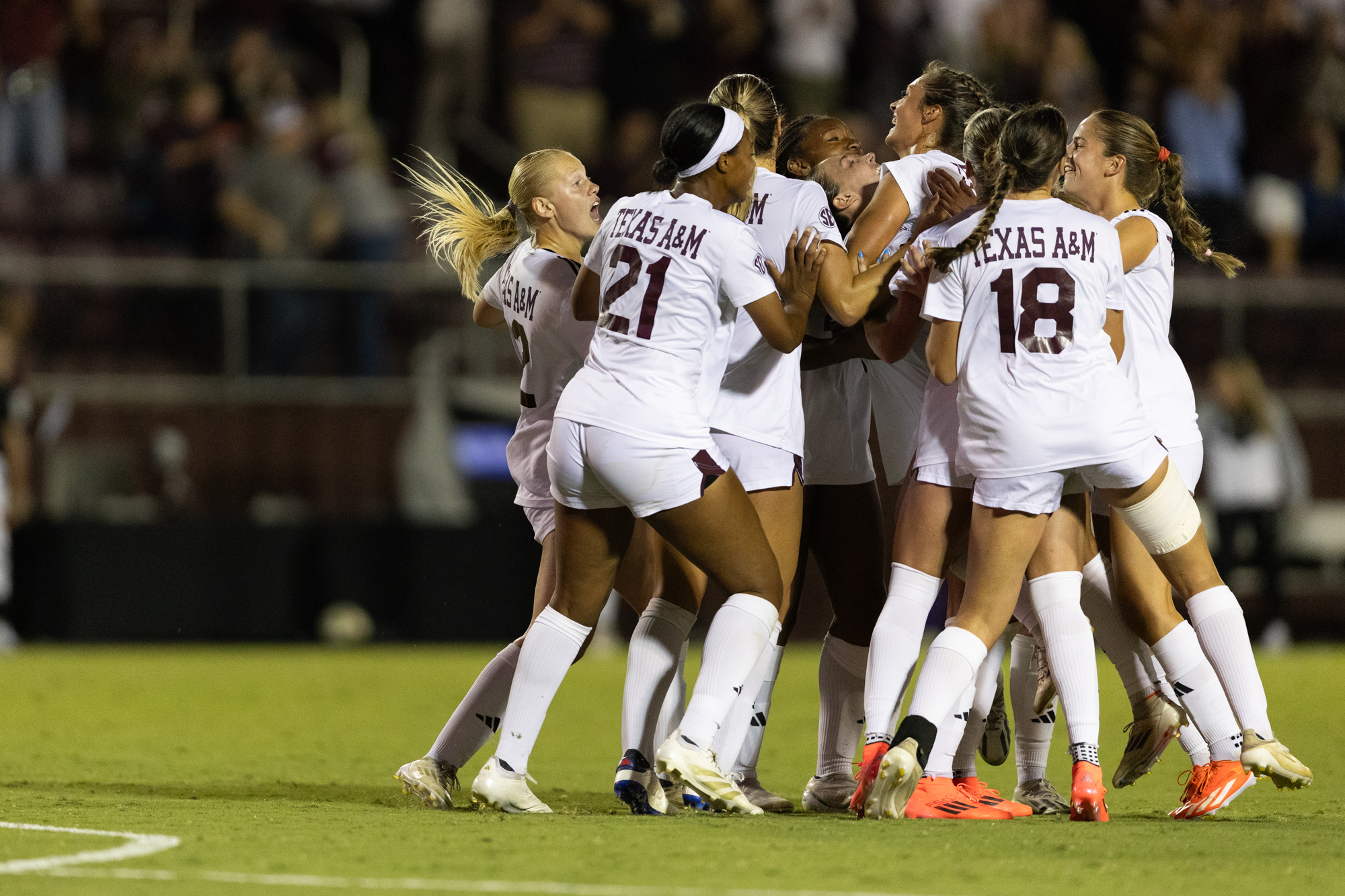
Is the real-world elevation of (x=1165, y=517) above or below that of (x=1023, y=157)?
below

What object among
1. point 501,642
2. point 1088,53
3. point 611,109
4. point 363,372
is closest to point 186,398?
point 363,372

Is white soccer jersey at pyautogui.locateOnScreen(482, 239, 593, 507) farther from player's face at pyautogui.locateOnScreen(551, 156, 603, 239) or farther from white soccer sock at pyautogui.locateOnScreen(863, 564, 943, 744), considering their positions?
white soccer sock at pyautogui.locateOnScreen(863, 564, 943, 744)

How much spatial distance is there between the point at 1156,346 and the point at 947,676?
147 cm

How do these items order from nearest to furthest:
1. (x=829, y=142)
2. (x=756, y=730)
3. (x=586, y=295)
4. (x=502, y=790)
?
(x=502, y=790), (x=586, y=295), (x=756, y=730), (x=829, y=142)

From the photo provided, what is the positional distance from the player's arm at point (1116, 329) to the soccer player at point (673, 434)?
37.0 inches

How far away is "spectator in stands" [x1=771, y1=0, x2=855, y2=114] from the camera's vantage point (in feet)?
54.7

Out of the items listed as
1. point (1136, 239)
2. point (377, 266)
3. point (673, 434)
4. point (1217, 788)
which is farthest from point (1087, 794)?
point (377, 266)

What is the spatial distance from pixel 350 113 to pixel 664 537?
1183cm

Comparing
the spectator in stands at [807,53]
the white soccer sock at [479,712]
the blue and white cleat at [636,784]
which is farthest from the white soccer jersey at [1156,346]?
the spectator in stands at [807,53]

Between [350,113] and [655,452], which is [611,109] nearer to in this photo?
[350,113]

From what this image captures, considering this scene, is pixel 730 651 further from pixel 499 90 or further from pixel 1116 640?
pixel 499 90

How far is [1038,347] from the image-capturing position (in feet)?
18.5

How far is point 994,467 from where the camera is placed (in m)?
5.63

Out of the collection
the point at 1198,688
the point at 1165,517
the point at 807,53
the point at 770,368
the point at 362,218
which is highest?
the point at 807,53
